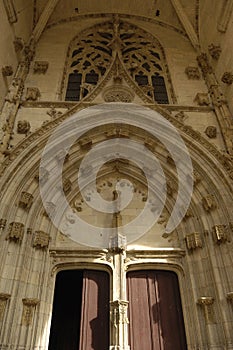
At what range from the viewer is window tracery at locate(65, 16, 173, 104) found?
9.65m

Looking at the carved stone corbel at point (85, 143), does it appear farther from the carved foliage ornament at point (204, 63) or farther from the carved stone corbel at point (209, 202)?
the carved foliage ornament at point (204, 63)

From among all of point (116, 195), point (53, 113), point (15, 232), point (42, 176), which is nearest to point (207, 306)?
point (116, 195)

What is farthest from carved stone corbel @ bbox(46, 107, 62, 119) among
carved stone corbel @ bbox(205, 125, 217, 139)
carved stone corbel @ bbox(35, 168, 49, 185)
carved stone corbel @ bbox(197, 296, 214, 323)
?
carved stone corbel @ bbox(197, 296, 214, 323)

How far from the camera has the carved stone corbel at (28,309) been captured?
532 centimetres

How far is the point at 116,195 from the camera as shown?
748 cm

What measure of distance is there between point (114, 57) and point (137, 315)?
8.11 meters

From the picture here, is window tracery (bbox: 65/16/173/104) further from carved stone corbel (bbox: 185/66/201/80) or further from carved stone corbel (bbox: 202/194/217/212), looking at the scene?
carved stone corbel (bbox: 202/194/217/212)

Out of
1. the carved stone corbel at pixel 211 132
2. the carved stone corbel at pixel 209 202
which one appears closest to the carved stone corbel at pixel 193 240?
the carved stone corbel at pixel 209 202

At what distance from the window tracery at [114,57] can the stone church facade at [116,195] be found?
0.08 meters

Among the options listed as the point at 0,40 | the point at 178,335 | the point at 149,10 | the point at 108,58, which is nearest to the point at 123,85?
the point at 108,58

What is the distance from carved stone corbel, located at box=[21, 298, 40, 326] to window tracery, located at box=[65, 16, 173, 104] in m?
5.97

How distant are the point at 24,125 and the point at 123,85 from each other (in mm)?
3551

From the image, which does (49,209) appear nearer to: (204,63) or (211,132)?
(211,132)

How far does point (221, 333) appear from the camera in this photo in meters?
5.27
